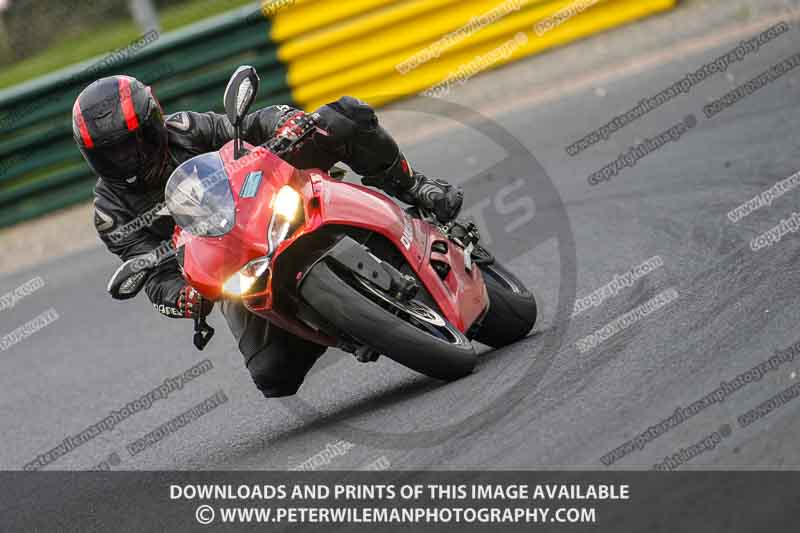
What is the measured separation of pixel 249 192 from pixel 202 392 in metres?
2.28

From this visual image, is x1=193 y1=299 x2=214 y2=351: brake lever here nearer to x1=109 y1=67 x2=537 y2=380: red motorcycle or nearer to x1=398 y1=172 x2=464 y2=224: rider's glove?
x1=109 y1=67 x2=537 y2=380: red motorcycle

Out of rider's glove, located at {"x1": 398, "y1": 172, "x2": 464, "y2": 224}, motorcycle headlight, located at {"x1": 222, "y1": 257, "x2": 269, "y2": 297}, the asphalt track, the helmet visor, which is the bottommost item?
the asphalt track

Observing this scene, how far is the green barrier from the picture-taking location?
12.6m

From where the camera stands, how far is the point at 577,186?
973cm

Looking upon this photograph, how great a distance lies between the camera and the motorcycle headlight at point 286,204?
5.20 metres

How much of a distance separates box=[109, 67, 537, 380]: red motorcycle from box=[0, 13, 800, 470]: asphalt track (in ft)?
1.15

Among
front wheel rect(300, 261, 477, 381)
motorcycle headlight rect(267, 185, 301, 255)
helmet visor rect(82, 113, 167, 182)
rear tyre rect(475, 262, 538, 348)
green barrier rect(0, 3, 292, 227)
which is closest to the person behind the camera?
front wheel rect(300, 261, 477, 381)

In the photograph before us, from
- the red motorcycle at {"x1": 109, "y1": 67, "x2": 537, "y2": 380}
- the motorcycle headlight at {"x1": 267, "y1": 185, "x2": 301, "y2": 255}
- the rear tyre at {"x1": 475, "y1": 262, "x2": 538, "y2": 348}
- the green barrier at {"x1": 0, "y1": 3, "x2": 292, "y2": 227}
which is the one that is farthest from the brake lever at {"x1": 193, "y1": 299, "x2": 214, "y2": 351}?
the green barrier at {"x1": 0, "y1": 3, "x2": 292, "y2": 227}

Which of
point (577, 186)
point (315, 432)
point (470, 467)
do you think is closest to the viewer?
point (470, 467)

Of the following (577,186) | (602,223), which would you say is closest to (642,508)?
(602,223)

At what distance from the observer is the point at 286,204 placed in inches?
206

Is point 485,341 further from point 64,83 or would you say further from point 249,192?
point 64,83

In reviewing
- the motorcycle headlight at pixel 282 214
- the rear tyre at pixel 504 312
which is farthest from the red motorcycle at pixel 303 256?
the rear tyre at pixel 504 312

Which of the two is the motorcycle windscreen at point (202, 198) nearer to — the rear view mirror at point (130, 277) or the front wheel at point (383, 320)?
the rear view mirror at point (130, 277)
